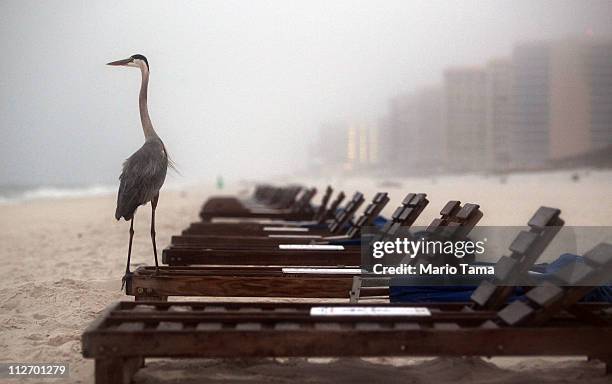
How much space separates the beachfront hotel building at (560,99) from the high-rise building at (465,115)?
5.77m

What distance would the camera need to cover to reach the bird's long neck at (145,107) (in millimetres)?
4574

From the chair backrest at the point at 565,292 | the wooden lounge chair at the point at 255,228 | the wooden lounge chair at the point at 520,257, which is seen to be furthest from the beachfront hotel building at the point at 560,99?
the chair backrest at the point at 565,292

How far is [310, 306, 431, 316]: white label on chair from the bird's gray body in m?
1.62

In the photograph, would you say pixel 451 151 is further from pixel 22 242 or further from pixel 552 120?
pixel 22 242

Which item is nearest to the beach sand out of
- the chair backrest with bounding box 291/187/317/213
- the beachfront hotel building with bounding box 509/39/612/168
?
the chair backrest with bounding box 291/187/317/213

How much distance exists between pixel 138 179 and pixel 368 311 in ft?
6.30

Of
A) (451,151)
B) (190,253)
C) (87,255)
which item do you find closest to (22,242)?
(87,255)

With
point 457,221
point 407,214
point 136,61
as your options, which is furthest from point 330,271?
point 136,61

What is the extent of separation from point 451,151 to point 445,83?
51.9ft

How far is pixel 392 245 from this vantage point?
5098 millimetres

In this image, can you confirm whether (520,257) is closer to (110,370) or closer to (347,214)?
(110,370)

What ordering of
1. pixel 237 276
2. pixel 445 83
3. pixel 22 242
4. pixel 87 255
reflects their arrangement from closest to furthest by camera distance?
pixel 237 276 → pixel 87 255 → pixel 22 242 → pixel 445 83

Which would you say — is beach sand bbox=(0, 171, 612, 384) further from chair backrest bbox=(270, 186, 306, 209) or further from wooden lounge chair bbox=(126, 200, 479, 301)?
chair backrest bbox=(270, 186, 306, 209)

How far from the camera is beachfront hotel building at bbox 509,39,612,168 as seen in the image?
8169 centimetres
